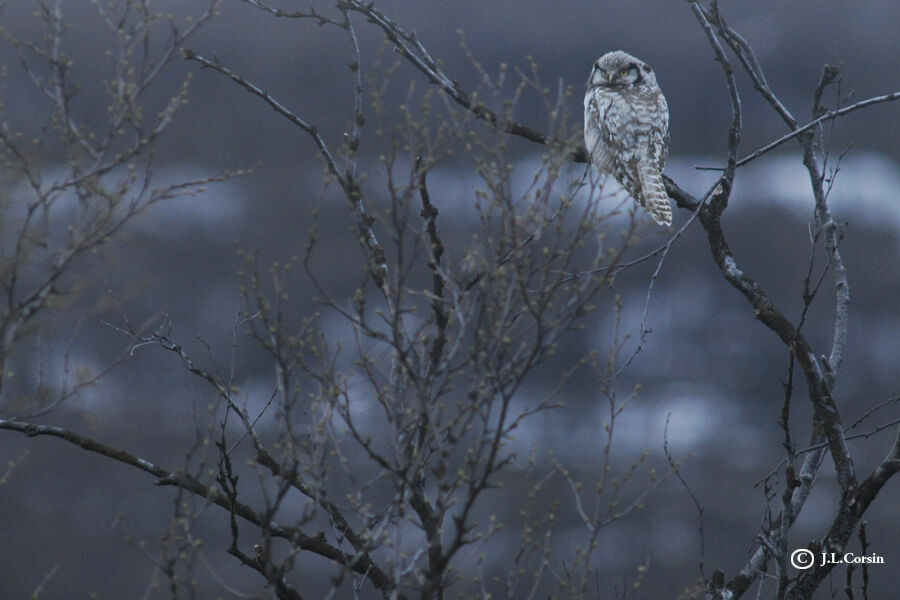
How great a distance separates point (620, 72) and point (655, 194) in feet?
3.26

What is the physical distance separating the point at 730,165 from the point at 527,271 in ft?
4.26

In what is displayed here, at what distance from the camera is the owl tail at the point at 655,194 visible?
4.37 m

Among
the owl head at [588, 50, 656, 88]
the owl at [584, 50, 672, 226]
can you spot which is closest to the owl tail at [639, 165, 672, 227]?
the owl at [584, 50, 672, 226]

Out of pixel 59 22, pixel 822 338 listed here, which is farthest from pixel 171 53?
pixel 822 338

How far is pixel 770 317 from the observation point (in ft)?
11.1

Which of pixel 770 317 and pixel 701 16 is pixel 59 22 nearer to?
pixel 701 16

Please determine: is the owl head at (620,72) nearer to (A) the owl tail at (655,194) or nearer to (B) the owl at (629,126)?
(B) the owl at (629,126)

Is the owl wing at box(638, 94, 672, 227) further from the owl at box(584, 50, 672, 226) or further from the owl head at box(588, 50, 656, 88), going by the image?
the owl head at box(588, 50, 656, 88)

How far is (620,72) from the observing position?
5109 mm

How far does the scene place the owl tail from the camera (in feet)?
14.3

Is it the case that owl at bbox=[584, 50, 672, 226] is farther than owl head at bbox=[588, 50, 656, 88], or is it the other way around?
owl head at bbox=[588, 50, 656, 88]

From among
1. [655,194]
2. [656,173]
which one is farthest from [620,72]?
[655,194]

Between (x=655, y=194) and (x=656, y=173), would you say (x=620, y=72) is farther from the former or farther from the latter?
(x=655, y=194)

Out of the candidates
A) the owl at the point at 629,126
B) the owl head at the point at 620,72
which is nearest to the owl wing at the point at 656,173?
the owl at the point at 629,126
